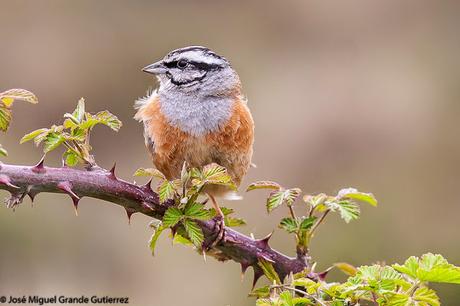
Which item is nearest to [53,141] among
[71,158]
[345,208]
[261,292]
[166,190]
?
[71,158]

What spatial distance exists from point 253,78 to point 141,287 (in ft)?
10.8

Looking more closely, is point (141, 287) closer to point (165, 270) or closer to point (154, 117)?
point (165, 270)

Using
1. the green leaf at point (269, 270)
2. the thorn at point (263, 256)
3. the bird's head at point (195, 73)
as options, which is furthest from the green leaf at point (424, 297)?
the bird's head at point (195, 73)

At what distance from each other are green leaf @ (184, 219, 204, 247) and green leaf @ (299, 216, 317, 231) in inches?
15.2

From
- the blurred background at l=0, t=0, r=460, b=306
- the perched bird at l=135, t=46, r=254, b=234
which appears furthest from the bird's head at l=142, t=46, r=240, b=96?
the blurred background at l=0, t=0, r=460, b=306

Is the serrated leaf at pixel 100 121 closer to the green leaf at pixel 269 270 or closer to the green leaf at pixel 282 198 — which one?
the green leaf at pixel 282 198

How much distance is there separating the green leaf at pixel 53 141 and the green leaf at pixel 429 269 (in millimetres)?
1183

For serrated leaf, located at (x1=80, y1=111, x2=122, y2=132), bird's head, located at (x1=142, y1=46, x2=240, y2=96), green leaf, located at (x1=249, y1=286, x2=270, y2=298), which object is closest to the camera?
green leaf, located at (x1=249, y1=286, x2=270, y2=298)

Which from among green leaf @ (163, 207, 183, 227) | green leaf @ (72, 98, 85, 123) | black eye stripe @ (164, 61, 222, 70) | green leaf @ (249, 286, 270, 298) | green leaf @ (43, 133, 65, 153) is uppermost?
green leaf @ (72, 98, 85, 123)

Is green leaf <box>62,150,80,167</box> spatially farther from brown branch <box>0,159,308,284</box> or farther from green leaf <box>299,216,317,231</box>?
green leaf <box>299,216,317,231</box>

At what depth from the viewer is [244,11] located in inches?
428

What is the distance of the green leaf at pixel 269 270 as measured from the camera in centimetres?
291

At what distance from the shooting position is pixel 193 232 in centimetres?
277

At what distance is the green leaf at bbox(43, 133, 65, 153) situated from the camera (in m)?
2.76
